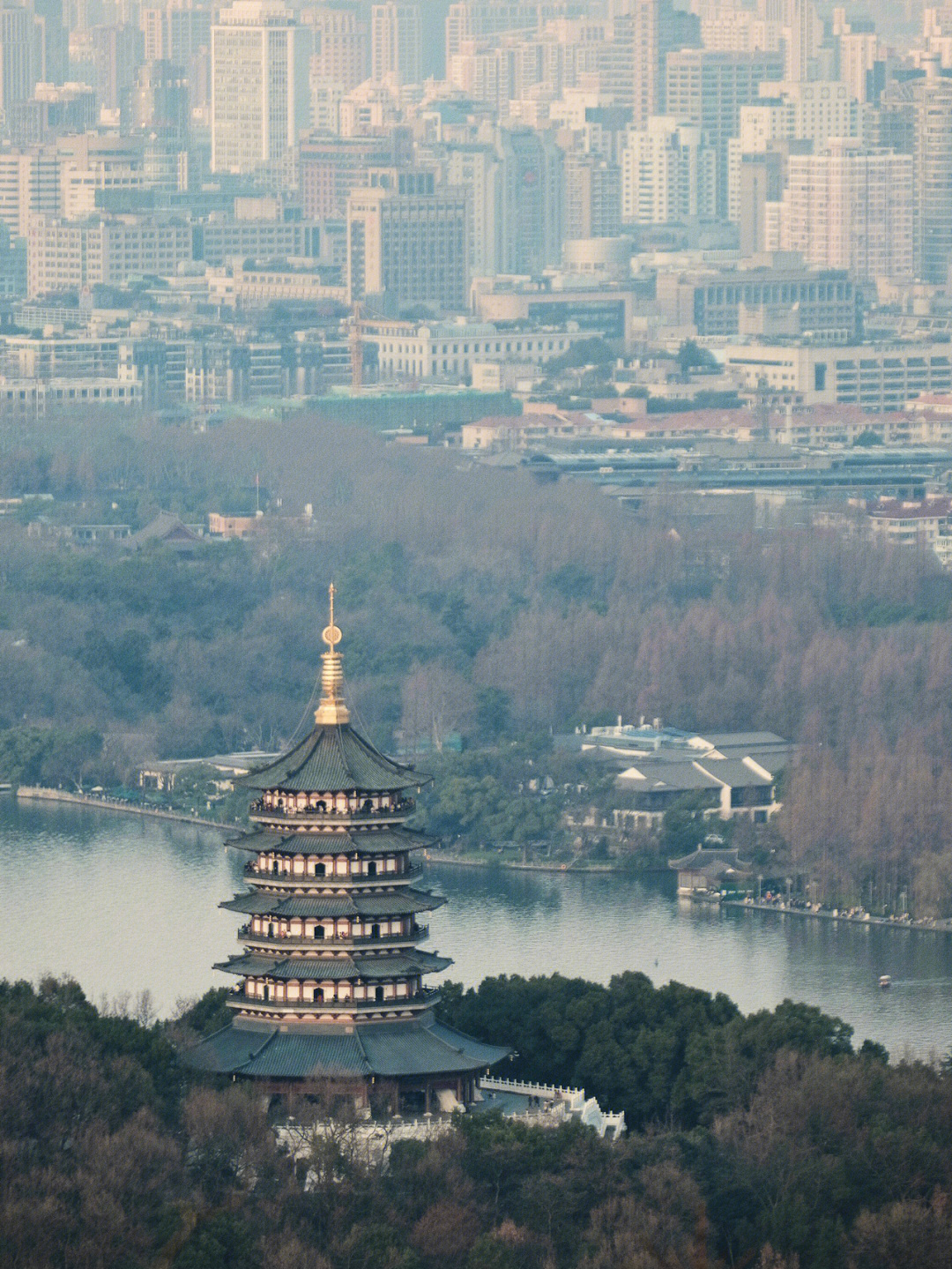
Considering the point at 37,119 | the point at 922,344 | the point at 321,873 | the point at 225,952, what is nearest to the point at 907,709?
the point at 225,952

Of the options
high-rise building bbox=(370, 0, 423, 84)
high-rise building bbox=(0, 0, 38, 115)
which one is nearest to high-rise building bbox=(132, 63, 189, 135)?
high-rise building bbox=(0, 0, 38, 115)

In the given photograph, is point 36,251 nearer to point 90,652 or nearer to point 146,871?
point 90,652

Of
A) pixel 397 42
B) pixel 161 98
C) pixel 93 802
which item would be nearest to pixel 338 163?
pixel 161 98

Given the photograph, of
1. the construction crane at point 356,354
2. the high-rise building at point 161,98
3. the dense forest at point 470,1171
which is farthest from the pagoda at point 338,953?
the high-rise building at point 161,98

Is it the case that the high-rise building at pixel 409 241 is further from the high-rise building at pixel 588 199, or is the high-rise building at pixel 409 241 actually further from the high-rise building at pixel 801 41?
the high-rise building at pixel 801 41

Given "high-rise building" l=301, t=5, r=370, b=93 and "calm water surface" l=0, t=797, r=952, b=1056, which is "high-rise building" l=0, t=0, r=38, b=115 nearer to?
"high-rise building" l=301, t=5, r=370, b=93

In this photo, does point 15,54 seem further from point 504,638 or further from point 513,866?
point 513,866
